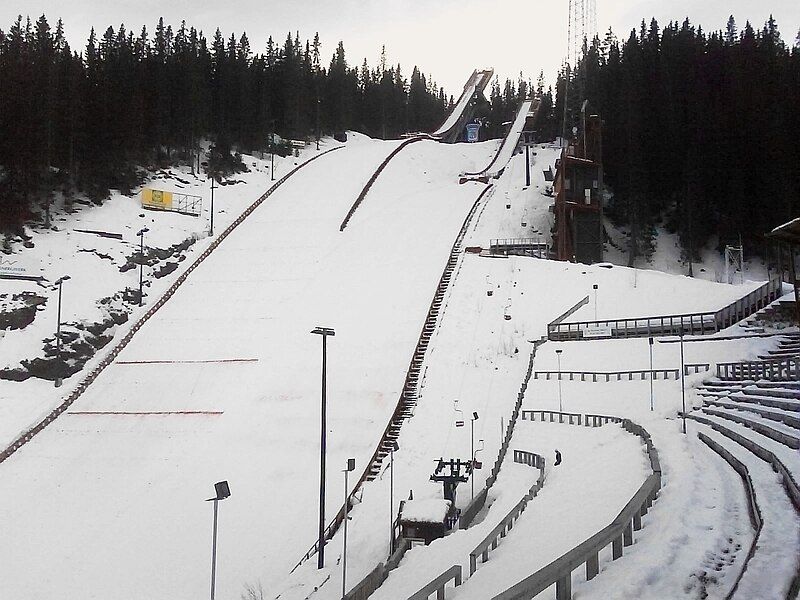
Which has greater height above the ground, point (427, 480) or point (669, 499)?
point (669, 499)

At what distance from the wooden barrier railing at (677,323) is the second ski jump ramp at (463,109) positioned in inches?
2599

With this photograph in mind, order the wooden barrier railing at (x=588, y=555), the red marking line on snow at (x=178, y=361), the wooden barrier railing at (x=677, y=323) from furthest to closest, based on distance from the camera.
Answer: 1. the red marking line on snow at (x=178, y=361)
2. the wooden barrier railing at (x=677, y=323)
3. the wooden barrier railing at (x=588, y=555)

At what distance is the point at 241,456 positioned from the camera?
73.5 feet

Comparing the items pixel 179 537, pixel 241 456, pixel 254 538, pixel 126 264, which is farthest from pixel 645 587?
pixel 126 264

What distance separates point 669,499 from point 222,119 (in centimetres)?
6955

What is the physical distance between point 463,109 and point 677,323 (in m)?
77.5

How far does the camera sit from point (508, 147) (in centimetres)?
8125

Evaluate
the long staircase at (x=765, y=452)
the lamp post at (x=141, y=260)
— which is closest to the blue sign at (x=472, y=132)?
the lamp post at (x=141, y=260)

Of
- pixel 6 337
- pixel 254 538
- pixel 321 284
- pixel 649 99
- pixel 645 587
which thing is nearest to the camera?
pixel 645 587

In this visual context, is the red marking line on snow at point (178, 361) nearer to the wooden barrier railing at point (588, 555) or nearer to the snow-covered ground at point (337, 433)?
the snow-covered ground at point (337, 433)

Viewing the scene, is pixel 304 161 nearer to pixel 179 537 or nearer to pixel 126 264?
pixel 126 264

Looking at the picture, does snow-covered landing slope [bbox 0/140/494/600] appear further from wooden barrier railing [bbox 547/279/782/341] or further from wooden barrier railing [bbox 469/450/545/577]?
wooden barrier railing [bbox 547/279/782/341]

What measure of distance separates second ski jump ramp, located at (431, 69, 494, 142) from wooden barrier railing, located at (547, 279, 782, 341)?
66022 millimetres

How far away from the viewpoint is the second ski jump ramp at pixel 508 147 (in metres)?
69.1
